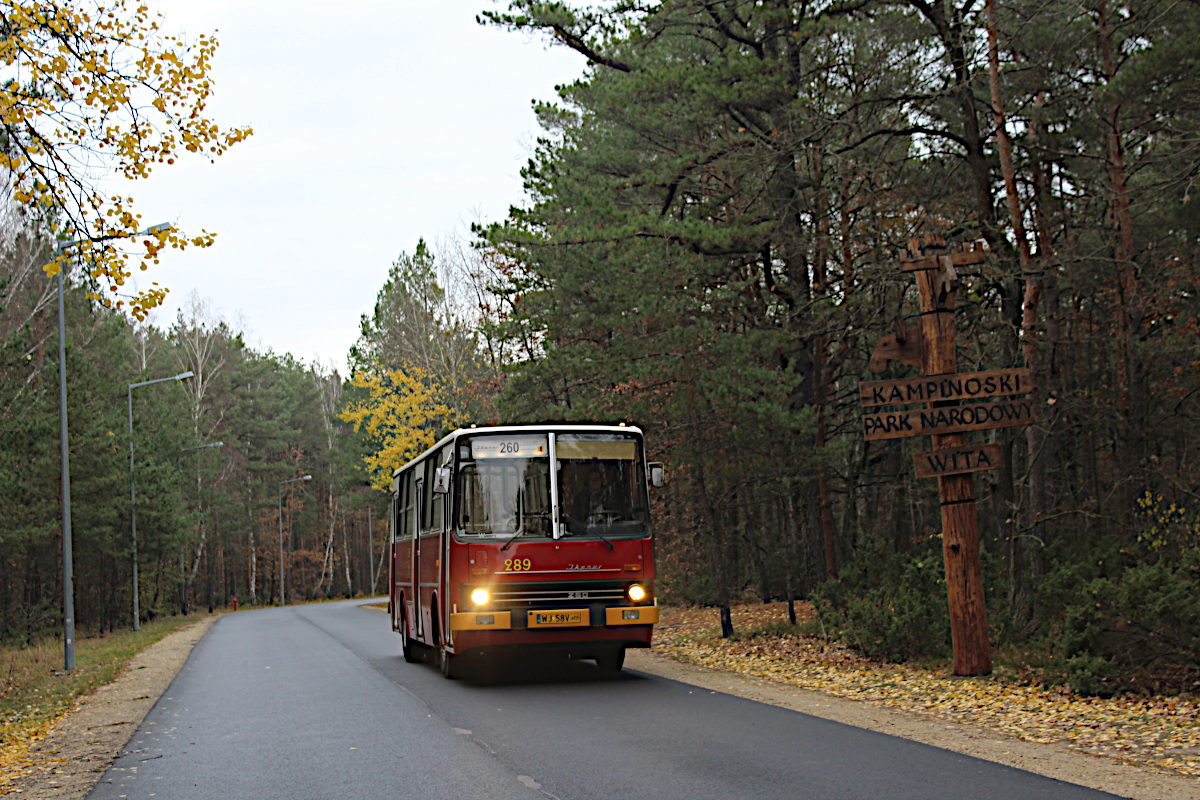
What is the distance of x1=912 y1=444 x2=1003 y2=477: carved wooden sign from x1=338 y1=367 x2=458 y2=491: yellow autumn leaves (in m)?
30.1

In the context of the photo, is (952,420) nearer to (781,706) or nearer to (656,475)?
(656,475)

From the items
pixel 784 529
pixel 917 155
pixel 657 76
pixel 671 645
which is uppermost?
pixel 657 76

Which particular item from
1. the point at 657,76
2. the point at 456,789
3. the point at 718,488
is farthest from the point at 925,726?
the point at 657,76

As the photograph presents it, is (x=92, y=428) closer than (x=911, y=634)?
No

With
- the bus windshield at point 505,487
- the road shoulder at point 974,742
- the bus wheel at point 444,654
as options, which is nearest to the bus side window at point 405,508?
the bus wheel at point 444,654

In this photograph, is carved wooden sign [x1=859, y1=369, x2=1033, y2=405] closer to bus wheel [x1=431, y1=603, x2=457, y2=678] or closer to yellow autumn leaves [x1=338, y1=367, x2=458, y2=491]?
bus wheel [x1=431, y1=603, x2=457, y2=678]

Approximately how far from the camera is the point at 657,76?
20172 millimetres

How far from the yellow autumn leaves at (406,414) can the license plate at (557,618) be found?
92.5ft

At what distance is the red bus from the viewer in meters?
13.7

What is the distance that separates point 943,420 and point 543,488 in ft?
16.1

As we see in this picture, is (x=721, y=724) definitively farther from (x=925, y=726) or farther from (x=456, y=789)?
(x=456, y=789)

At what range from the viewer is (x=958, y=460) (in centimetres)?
1262

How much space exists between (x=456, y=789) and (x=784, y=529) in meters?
23.3

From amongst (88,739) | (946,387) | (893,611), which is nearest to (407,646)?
(88,739)
